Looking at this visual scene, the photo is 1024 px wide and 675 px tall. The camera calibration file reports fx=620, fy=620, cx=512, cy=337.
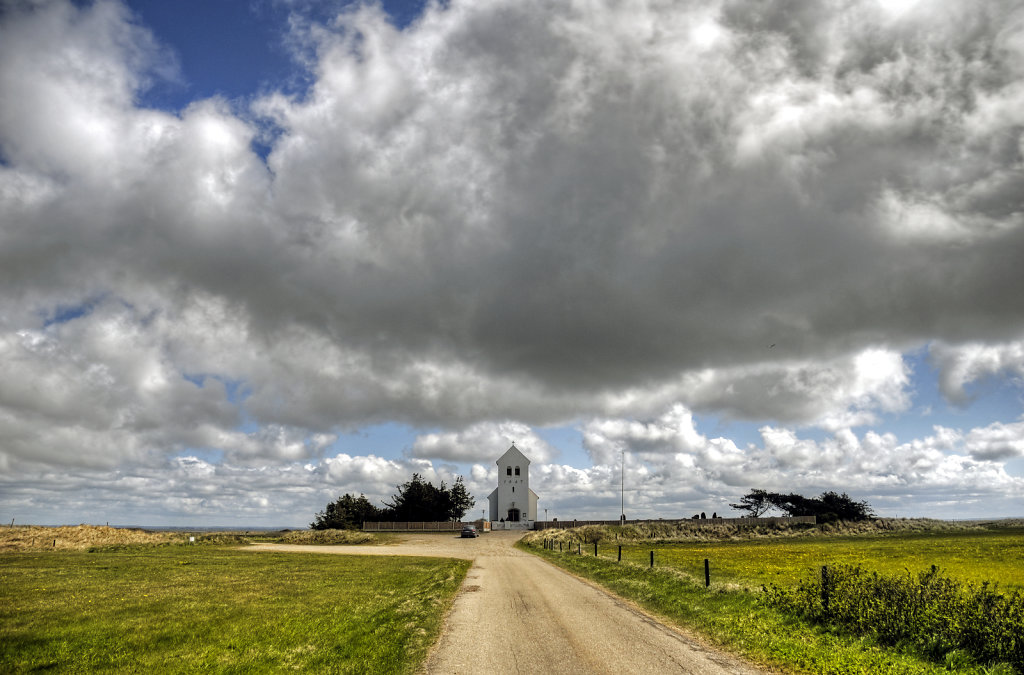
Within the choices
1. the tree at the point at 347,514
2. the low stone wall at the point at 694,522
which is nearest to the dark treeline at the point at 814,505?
the low stone wall at the point at 694,522

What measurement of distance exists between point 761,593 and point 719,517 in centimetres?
9930

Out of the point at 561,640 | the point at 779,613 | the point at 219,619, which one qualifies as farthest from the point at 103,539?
the point at 779,613

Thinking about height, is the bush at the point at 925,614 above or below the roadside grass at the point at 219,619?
above

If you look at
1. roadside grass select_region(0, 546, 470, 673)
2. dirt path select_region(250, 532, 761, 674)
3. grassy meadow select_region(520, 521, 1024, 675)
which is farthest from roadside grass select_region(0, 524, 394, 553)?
dirt path select_region(250, 532, 761, 674)

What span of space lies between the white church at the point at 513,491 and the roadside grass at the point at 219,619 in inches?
3381

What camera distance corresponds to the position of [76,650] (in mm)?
15000

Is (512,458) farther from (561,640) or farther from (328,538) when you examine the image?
(561,640)

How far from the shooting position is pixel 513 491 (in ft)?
393

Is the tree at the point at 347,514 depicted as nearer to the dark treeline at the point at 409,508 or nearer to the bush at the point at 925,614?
the dark treeline at the point at 409,508

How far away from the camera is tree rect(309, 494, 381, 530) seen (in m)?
99.9

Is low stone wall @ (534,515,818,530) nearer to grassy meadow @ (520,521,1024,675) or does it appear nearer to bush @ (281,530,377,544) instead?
bush @ (281,530,377,544)

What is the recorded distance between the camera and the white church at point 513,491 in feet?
389

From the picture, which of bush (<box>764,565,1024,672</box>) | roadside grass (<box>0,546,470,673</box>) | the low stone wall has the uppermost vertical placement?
bush (<box>764,565,1024,672</box>)

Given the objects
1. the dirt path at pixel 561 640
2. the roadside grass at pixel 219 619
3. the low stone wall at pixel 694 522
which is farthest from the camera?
the low stone wall at pixel 694 522
